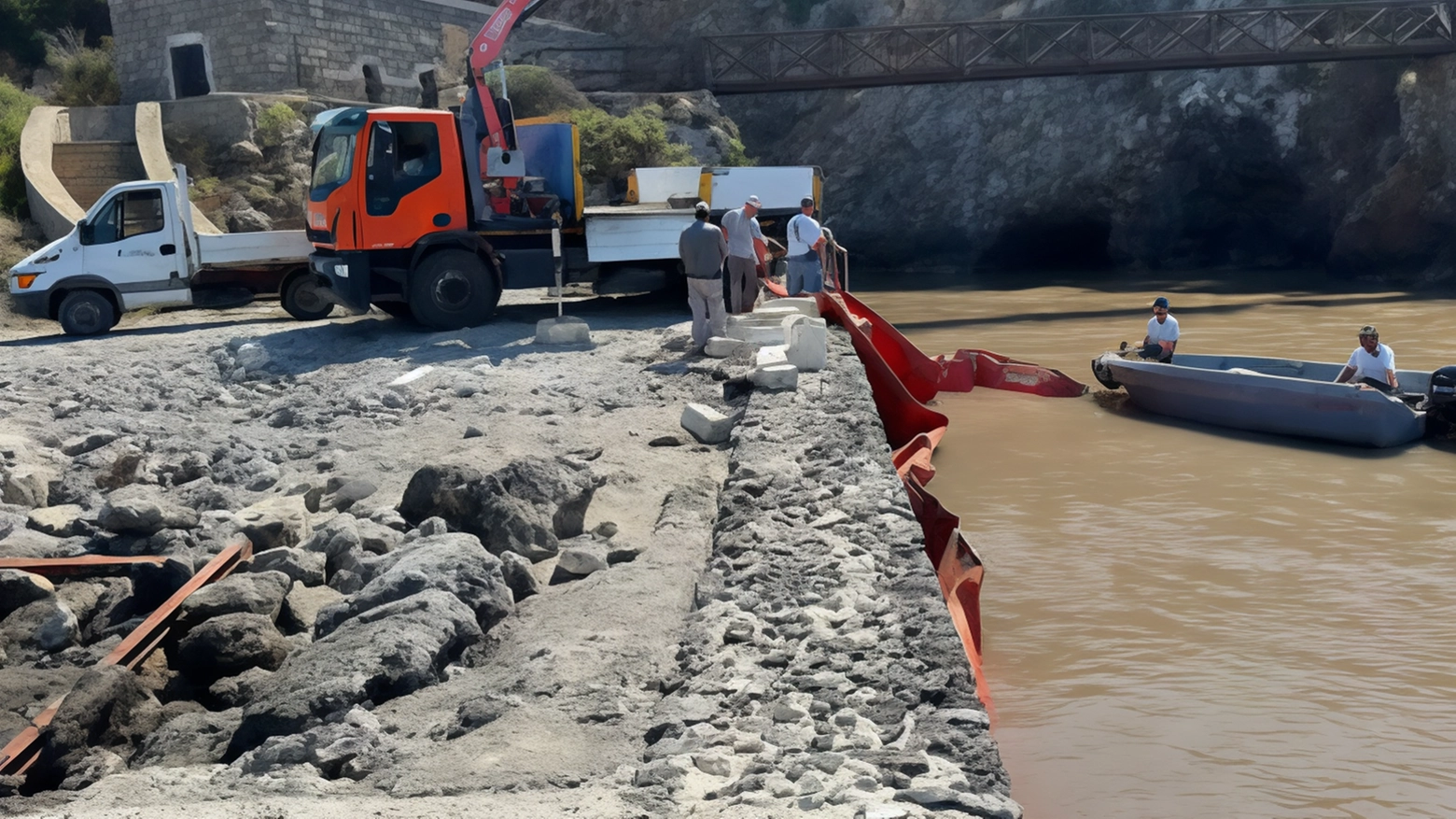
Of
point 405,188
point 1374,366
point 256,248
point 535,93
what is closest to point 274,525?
point 405,188

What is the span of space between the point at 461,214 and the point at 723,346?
11.9ft

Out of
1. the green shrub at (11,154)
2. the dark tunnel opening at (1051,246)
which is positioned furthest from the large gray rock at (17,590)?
the dark tunnel opening at (1051,246)

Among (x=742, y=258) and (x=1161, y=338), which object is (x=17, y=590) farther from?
(x=1161, y=338)

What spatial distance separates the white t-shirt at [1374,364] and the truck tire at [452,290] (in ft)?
29.8

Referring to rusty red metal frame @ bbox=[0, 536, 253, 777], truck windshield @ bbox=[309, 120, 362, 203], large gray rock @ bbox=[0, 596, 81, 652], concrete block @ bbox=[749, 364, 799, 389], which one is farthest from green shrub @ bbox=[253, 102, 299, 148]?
large gray rock @ bbox=[0, 596, 81, 652]

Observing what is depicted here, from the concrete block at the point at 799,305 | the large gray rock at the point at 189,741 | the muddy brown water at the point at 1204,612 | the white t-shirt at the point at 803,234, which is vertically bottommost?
the muddy brown water at the point at 1204,612

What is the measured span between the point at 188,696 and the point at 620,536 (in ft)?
8.57

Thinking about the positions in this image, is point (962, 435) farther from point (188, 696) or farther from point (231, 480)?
point (188, 696)

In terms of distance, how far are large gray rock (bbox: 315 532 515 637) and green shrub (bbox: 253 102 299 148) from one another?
21.6 metres

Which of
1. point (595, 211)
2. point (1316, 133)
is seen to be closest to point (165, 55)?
point (595, 211)

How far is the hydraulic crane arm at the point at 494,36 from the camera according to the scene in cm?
1388

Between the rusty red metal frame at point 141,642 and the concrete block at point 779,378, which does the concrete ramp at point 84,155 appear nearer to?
the concrete block at point 779,378

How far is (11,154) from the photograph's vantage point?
879 inches

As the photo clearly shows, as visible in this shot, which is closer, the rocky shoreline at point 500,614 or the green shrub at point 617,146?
the rocky shoreline at point 500,614
